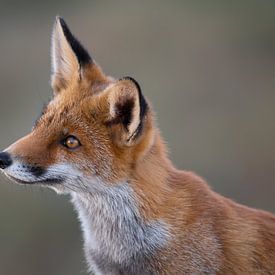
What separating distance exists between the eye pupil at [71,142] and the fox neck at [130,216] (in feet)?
1.62

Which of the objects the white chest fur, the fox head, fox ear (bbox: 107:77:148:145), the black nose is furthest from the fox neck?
the black nose

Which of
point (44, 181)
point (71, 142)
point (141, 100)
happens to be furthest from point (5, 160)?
point (141, 100)

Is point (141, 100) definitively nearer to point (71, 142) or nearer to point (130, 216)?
point (71, 142)

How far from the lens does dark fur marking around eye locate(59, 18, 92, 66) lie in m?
9.89

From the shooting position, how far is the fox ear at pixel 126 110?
8965 mm

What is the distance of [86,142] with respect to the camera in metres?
9.28

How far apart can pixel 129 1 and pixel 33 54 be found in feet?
14.6

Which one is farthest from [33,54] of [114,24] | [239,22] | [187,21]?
[239,22]

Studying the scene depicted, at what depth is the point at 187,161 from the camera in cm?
2284

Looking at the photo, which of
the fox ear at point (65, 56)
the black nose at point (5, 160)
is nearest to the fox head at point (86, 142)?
the black nose at point (5, 160)

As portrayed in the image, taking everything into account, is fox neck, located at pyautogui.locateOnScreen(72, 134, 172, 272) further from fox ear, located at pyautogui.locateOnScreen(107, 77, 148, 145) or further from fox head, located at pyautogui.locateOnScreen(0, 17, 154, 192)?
fox ear, located at pyautogui.locateOnScreen(107, 77, 148, 145)

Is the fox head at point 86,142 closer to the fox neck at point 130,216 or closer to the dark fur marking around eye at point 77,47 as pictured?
the fox neck at point 130,216

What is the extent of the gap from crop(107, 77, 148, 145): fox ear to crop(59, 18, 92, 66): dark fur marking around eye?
33.7 inches

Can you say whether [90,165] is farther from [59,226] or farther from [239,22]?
[239,22]
